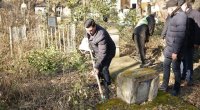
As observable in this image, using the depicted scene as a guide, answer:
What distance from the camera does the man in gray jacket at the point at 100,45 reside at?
549 cm

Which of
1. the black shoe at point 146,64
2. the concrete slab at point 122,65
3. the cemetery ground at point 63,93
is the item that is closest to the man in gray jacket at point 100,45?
the cemetery ground at point 63,93

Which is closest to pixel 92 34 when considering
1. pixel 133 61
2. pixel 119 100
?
pixel 119 100

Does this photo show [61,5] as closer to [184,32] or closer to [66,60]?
[66,60]

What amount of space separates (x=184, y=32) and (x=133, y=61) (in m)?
3.55

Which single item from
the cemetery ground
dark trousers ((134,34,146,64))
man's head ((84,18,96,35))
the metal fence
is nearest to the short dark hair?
man's head ((84,18,96,35))

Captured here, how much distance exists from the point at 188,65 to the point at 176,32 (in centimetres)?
130

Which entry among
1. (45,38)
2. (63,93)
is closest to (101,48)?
(63,93)

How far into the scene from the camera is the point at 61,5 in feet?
91.2

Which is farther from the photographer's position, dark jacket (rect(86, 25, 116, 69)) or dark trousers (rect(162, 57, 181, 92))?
dark trousers (rect(162, 57, 181, 92))

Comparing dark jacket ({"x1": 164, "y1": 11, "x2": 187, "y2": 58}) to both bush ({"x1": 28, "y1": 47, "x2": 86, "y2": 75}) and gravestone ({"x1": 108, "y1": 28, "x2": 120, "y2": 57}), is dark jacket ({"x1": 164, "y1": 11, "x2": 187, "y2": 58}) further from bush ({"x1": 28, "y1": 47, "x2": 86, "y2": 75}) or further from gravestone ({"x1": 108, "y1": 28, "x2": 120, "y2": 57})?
gravestone ({"x1": 108, "y1": 28, "x2": 120, "y2": 57})

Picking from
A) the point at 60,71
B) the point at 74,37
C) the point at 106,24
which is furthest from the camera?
the point at 106,24

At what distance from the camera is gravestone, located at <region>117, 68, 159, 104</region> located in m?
4.53

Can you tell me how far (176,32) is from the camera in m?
5.46

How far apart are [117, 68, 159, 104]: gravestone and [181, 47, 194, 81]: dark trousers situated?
1904mm
